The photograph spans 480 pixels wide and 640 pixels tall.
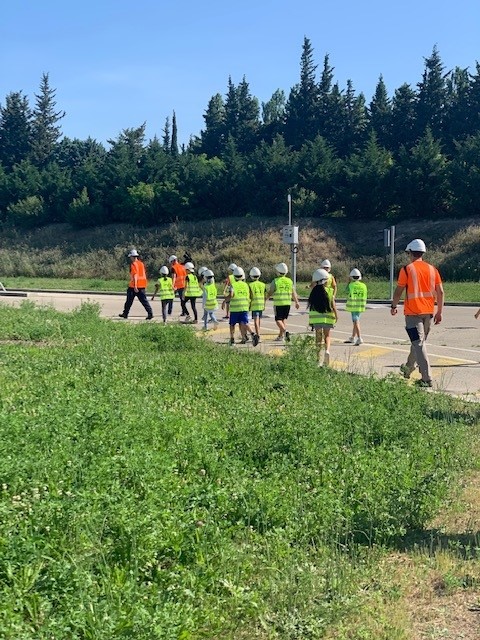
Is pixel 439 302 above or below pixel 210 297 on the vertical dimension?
above

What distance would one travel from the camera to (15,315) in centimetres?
1667

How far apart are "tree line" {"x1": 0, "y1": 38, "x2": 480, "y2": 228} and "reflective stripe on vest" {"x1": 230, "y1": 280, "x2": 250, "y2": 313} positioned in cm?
3474

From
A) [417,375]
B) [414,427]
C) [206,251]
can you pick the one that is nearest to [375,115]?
[206,251]

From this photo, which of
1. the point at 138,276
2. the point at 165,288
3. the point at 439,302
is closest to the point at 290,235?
the point at 165,288

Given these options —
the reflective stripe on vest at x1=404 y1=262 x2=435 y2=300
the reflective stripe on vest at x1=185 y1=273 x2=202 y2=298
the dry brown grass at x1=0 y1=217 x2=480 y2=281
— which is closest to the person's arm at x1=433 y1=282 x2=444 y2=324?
the reflective stripe on vest at x1=404 y1=262 x2=435 y2=300

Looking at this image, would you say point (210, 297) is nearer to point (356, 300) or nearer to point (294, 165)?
point (356, 300)

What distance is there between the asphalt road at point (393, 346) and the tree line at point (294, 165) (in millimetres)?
27159

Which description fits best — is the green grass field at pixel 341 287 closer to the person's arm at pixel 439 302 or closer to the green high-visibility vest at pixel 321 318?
the green high-visibility vest at pixel 321 318

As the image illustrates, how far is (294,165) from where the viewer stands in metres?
55.1

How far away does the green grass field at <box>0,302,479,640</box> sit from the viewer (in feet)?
11.5

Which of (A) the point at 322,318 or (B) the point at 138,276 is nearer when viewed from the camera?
(A) the point at 322,318

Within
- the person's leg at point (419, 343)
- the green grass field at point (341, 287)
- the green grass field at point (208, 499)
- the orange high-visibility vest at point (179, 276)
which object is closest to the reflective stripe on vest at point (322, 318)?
the person's leg at point (419, 343)

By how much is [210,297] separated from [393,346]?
4.87m

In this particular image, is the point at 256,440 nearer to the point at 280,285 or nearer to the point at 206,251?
the point at 280,285
